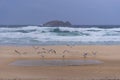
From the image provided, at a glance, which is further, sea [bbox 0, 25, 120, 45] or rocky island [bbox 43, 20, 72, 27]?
rocky island [bbox 43, 20, 72, 27]

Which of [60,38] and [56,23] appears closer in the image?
[60,38]

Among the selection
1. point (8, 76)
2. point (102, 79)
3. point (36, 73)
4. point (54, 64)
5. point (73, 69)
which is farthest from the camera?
point (54, 64)

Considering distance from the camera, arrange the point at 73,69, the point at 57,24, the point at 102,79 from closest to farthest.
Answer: the point at 102,79 < the point at 73,69 < the point at 57,24

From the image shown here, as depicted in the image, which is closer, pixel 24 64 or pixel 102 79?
pixel 102 79

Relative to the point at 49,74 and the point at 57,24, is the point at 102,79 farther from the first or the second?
the point at 57,24

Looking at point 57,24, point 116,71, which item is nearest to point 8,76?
point 116,71

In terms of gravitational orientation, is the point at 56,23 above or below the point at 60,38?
below

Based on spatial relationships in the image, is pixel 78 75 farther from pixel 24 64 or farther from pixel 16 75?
pixel 24 64

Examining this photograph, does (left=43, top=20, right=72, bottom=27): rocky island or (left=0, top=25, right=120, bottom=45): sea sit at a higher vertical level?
(left=0, top=25, right=120, bottom=45): sea

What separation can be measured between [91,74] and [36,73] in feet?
5.49

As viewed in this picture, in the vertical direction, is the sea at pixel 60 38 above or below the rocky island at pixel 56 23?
above

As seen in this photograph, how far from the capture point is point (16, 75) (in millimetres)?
11109

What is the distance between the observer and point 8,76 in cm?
1084

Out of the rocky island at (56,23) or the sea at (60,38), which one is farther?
the rocky island at (56,23)
